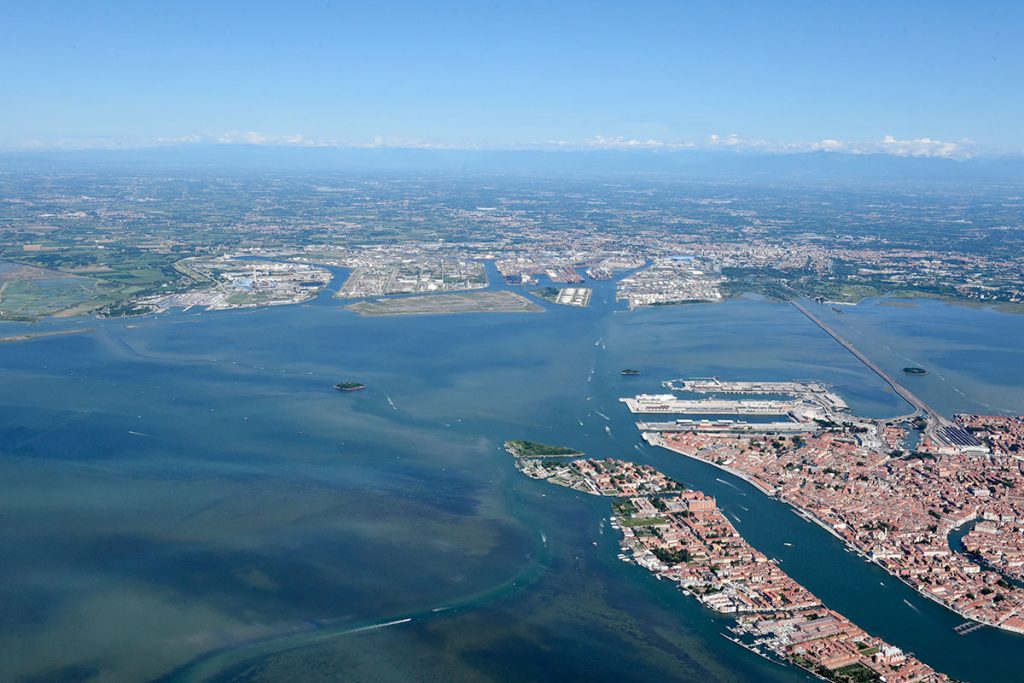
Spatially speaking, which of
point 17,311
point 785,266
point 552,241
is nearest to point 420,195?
point 552,241

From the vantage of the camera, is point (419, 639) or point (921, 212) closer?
point (419, 639)

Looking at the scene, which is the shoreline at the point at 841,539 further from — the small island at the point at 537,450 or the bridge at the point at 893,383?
the bridge at the point at 893,383

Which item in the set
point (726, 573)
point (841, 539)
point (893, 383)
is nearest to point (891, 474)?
point (841, 539)

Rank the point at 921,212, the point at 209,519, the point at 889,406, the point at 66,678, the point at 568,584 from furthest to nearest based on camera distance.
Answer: the point at 921,212, the point at 889,406, the point at 209,519, the point at 568,584, the point at 66,678

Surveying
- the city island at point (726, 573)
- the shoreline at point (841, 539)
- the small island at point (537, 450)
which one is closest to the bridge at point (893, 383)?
the shoreline at point (841, 539)

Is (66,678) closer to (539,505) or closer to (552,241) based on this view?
(539,505)

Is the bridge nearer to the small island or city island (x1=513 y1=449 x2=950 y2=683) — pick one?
city island (x1=513 y1=449 x2=950 y2=683)
